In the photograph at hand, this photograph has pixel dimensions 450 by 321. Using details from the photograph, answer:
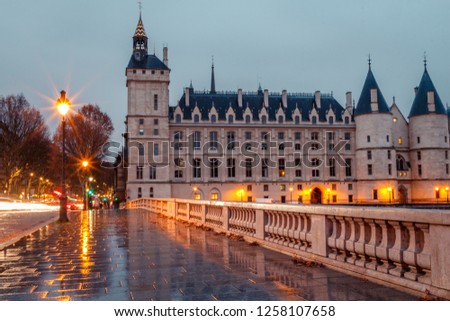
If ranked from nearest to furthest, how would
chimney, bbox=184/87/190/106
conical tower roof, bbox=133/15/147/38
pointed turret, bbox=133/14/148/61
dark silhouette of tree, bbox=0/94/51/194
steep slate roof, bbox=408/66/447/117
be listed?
1. dark silhouette of tree, bbox=0/94/51/194
2. pointed turret, bbox=133/14/148/61
3. conical tower roof, bbox=133/15/147/38
4. chimney, bbox=184/87/190/106
5. steep slate roof, bbox=408/66/447/117

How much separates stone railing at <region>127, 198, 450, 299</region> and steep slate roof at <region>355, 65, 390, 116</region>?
6959 cm

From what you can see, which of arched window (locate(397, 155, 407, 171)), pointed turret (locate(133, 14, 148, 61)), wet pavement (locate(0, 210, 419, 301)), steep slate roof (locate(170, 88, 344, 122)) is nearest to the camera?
wet pavement (locate(0, 210, 419, 301))

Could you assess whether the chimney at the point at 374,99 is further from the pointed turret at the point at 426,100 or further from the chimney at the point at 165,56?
the chimney at the point at 165,56

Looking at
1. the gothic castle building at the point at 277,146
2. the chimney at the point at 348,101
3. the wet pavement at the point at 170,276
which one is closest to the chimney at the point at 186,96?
the gothic castle building at the point at 277,146

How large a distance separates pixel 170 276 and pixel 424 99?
79563 millimetres

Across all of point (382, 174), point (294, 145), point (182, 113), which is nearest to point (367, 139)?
point (382, 174)

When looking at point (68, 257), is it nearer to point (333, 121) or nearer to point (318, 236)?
point (318, 236)

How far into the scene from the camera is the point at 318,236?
8.27 meters

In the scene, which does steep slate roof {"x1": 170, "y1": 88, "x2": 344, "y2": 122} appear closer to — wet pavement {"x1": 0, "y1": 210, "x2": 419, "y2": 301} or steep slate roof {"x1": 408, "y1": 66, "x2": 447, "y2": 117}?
steep slate roof {"x1": 408, "y1": 66, "x2": 447, "y2": 117}

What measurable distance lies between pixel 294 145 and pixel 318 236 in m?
70.5

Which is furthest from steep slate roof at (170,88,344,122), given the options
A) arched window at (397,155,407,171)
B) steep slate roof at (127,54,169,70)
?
arched window at (397,155,407,171)

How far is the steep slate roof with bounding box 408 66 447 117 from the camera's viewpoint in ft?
255

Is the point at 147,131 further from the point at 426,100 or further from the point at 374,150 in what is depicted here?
the point at 426,100

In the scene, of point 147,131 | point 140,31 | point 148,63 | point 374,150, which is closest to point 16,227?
point 147,131
